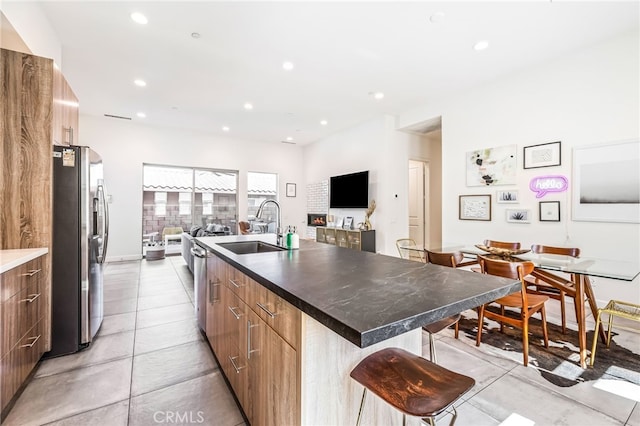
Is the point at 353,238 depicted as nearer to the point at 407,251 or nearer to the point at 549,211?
the point at 407,251

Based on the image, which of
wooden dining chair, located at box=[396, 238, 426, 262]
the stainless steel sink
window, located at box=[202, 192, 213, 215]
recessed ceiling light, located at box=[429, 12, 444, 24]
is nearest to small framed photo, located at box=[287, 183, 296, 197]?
window, located at box=[202, 192, 213, 215]

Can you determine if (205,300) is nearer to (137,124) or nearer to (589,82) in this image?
(589,82)

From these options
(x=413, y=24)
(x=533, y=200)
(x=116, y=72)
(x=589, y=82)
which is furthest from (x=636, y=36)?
(x=116, y=72)

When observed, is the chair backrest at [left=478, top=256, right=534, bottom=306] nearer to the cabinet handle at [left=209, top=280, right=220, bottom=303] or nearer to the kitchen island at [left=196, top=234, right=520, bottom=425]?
the kitchen island at [left=196, top=234, right=520, bottom=425]

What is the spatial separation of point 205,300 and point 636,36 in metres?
5.22

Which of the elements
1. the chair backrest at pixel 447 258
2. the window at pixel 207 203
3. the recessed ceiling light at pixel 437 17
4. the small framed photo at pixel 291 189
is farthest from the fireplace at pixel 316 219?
the recessed ceiling light at pixel 437 17

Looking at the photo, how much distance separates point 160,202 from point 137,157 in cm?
115

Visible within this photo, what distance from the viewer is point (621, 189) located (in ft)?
10.3

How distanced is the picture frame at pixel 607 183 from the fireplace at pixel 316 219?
204 inches

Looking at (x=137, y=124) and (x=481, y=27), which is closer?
(x=481, y=27)

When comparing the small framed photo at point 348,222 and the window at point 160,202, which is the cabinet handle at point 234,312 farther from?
the window at point 160,202

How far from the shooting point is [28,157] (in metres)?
2.11

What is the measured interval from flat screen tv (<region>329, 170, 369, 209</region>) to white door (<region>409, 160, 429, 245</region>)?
142cm

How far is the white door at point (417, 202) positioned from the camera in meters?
6.75
